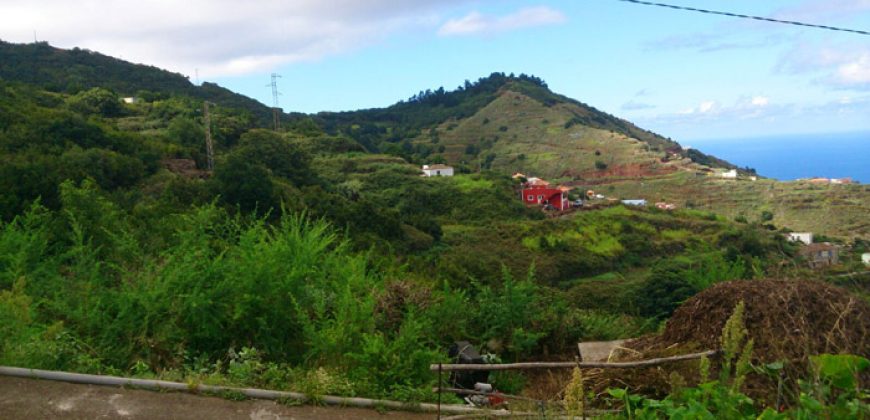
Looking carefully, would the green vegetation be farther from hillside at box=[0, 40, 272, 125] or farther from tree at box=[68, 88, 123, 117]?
hillside at box=[0, 40, 272, 125]

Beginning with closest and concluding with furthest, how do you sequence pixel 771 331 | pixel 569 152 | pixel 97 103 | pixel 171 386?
pixel 171 386 → pixel 771 331 → pixel 97 103 → pixel 569 152

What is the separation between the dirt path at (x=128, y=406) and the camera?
4.02 meters

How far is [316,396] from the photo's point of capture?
432cm

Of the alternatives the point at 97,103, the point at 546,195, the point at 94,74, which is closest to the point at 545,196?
the point at 546,195

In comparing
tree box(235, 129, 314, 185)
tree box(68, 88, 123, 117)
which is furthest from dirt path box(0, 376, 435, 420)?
tree box(68, 88, 123, 117)

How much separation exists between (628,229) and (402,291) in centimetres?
4039

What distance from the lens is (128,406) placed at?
13.5 feet

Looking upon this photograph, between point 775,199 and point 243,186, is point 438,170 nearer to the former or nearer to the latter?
point 775,199

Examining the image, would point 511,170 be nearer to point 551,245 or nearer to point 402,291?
point 551,245

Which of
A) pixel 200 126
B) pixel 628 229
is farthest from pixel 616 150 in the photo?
pixel 200 126

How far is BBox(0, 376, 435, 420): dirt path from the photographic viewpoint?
4016mm

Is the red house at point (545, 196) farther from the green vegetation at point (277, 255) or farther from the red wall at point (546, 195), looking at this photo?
the green vegetation at point (277, 255)

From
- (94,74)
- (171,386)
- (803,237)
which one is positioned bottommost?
(803,237)

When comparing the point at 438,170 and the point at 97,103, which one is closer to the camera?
the point at 97,103
